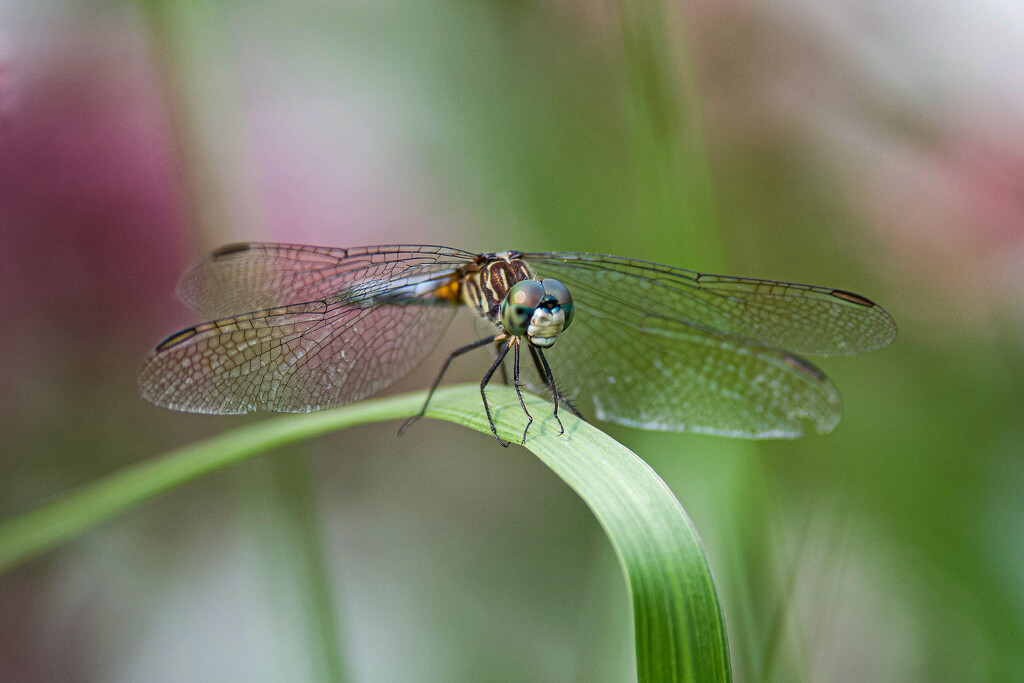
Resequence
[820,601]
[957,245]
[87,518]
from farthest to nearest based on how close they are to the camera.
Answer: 1. [957,245]
2. [820,601]
3. [87,518]

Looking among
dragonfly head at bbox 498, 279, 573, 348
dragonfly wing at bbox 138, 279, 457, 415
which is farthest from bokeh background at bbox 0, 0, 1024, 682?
dragonfly head at bbox 498, 279, 573, 348

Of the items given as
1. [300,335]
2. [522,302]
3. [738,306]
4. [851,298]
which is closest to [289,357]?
[300,335]

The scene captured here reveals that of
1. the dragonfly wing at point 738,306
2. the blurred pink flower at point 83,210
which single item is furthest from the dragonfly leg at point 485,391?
the blurred pink flower at point 83,210

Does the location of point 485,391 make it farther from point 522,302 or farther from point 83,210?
point 83,210

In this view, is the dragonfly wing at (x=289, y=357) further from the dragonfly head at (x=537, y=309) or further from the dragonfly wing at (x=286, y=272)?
the dragonfly head at (x=537, y=309)

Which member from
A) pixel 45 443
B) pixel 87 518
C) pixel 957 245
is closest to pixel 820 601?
pixel 957 245

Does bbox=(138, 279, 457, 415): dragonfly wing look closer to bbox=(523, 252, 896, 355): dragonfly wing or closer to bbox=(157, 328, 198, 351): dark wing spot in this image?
bbox=(157, 328, 198, 351): dark wing spot

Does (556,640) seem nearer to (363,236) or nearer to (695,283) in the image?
(695,283)
